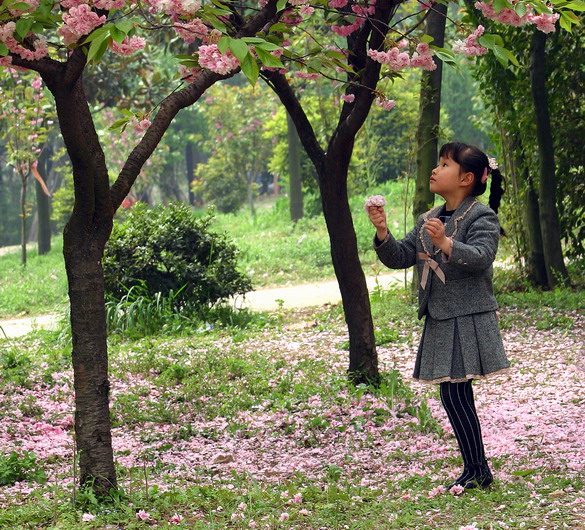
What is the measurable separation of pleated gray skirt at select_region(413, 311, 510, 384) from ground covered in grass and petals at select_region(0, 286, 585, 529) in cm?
54

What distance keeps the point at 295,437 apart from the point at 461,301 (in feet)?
5.89

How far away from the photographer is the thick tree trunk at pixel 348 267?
239 inches

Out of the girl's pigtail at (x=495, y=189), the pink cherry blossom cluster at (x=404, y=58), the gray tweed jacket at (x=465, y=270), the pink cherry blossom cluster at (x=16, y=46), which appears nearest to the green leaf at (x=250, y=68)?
the pink cherry blossom cluster at (x=16, y=46)

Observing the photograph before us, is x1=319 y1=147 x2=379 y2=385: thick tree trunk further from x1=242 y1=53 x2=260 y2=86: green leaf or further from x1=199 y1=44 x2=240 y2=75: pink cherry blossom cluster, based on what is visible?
x1=242 y1=53 x2=260 y2=86: green leaf

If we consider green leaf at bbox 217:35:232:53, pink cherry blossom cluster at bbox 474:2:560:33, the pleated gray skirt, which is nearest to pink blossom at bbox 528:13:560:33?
pink cherry blossom cluster at bbox 474:2:560:33

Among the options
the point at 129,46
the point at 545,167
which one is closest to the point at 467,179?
the point at 129,46

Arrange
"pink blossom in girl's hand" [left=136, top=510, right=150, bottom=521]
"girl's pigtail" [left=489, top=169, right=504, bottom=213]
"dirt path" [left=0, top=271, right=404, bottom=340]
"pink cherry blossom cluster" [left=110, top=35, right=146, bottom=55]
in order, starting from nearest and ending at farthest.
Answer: "pink blossom in girl's hand" [left=136, top=510, right=150, bottom=521], "pink cherry blossom cluster" [left=110, top=35, right=146, bottom=55], "girl's pigtail" [left=489, top=169, right=504, bottom=213], "dirt path" [left=0, top=271, right=404, bottom=340]

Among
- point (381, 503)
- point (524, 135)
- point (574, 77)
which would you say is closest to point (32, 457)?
point (381, 503)

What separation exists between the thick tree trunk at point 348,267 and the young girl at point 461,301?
1884 millimetres

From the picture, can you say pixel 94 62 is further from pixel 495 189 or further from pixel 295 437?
pixel 295 437

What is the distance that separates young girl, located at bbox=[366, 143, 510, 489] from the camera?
3.98 m

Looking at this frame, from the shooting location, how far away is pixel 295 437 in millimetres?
5383

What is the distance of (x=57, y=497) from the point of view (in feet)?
13.2

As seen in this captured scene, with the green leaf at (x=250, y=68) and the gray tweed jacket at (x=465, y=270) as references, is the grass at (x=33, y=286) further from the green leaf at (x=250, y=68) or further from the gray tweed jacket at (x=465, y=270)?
the green leaf at (x=250, y=68)
